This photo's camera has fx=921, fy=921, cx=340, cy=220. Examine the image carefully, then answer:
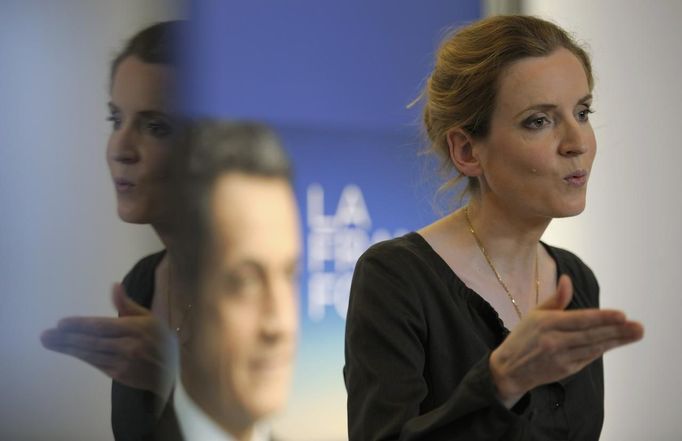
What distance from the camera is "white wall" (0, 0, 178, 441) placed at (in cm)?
121

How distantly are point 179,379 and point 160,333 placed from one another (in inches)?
11.5


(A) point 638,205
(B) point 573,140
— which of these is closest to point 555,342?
(B) point 573,140

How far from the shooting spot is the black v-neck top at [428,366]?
1293 mm

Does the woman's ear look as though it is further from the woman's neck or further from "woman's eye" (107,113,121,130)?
"woman's eye" (107,113,121,130)

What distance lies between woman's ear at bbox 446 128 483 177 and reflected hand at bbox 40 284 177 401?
0.61 metres

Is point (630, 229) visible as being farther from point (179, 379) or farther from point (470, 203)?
point (179, 379)

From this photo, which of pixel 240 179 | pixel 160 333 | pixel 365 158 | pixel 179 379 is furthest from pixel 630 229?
pixel 160 333

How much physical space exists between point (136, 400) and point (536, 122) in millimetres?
776

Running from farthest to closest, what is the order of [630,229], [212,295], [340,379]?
[630,229], [340,379], [212,295]

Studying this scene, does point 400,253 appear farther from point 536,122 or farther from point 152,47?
point 152,47

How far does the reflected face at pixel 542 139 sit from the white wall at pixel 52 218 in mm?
632

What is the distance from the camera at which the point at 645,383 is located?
122 inches

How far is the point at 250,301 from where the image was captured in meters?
2.20

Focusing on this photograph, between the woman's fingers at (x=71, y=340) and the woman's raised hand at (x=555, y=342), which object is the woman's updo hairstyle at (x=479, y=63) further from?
the woman's fingers at (x=71, y=340)
